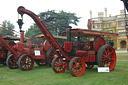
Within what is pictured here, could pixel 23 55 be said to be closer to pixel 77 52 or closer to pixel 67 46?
pixel 67 46

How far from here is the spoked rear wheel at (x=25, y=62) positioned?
875cm

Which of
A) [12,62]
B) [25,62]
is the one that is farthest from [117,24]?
[25,62]

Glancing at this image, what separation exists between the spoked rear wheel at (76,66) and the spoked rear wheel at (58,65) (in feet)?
3.27

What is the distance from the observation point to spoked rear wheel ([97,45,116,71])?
7570 mm

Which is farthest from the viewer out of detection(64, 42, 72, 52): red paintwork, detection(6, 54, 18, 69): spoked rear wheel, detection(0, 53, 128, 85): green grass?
detection(6, 54, 18, 69): spoked rear wheel

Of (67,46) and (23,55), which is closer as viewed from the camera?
(67,46)

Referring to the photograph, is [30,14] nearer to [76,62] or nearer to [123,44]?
[76,62]

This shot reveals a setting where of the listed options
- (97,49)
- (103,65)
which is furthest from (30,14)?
(103,65)

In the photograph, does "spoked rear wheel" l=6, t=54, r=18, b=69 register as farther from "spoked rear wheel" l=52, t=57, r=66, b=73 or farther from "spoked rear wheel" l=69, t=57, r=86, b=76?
"spoked rear wheel" l=69, t=57, r=86, b=76

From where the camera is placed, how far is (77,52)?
7367 mm

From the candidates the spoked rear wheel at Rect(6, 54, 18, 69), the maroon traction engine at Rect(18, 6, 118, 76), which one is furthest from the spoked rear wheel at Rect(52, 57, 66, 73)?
the spoked rear wheel at Rect(6, 54, 18, 69)

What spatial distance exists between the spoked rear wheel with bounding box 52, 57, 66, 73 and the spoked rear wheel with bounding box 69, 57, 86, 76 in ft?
3.27

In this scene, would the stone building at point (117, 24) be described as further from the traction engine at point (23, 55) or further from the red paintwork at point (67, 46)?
the red paintwork at point (67, 46)

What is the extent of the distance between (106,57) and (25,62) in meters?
4.34
